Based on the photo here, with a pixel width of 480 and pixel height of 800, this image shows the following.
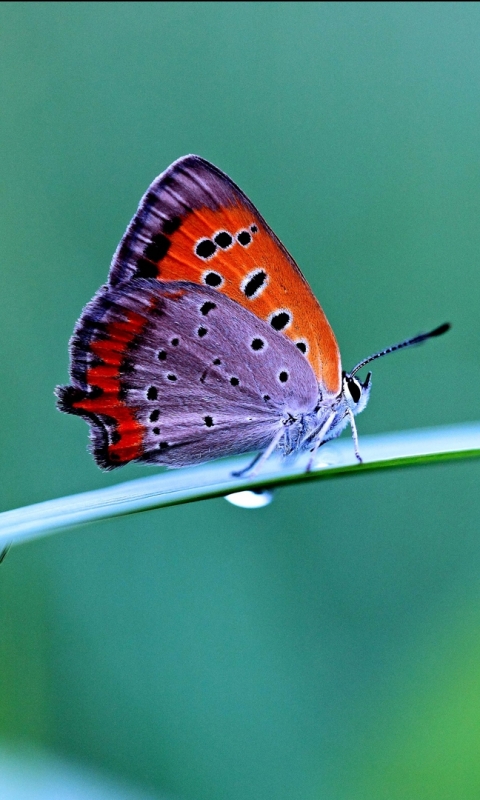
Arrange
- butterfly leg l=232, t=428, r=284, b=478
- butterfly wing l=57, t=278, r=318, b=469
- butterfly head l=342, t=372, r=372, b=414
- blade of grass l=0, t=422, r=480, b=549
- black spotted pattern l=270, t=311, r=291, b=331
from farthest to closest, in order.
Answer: butterfly head l=342, t=372, r=372, b=414, black spotted pattern l=270, t=311, r=291, b=331, butterfly wing l=57, t=278, r=318, b=469, butterfly leg l=232, t=428, r=284, b=478, blade of grass l=0, t=422, r=480, b=549

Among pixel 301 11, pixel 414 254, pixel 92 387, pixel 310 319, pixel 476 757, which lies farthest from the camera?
pixel 301 11

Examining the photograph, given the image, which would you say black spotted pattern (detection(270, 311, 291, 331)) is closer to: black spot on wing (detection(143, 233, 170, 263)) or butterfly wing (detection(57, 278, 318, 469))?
butterfly wing (detection(57, 278, 318, 469))

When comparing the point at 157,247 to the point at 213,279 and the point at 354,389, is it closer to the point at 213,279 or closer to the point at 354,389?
the point at 213,279

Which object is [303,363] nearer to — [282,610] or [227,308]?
[227,308]

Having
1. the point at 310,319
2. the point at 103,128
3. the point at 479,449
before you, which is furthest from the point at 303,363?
the point at 103,128

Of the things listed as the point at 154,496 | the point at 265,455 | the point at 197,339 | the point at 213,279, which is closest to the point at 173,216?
the point at 213,279

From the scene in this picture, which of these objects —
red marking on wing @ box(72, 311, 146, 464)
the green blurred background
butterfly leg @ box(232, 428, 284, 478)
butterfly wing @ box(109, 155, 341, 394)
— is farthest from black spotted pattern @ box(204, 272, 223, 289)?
the green blurred background
